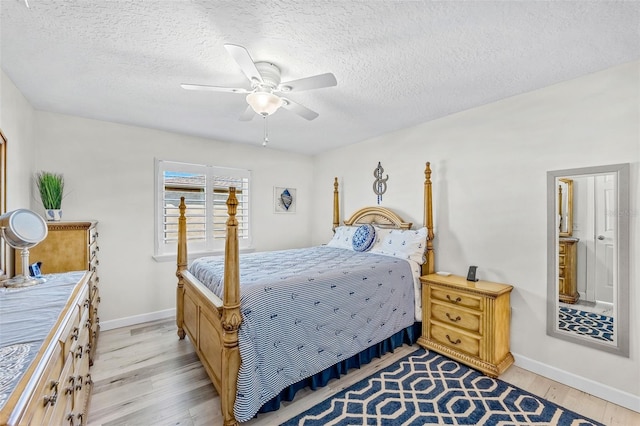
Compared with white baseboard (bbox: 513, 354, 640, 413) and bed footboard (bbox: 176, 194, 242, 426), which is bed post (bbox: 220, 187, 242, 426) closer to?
bed footboard (bbox: 176, 194, 242, 426)

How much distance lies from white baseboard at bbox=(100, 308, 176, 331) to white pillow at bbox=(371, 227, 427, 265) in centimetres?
292

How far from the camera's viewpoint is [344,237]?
13.1ft

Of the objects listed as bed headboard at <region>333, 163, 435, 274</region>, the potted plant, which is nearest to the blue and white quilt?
bed headboard at <region>333, 163, 435, 274</region>

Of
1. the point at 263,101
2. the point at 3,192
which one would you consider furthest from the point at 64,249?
the point at 263,101

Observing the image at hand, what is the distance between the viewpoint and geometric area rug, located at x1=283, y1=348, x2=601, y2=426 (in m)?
1.88

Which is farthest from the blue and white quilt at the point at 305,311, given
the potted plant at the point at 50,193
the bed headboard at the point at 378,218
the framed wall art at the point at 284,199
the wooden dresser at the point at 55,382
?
the framed wall art at the point at 284,199

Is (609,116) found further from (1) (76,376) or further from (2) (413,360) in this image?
(1) (76,376)

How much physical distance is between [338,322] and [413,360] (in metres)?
0.98

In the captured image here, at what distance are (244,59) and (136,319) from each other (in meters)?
3.52

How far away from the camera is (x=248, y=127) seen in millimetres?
3510

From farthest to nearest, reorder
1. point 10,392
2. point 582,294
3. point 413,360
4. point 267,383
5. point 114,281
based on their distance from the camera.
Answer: point 114,281
point 413,360
point 582,294
point 267,383
point 10,392

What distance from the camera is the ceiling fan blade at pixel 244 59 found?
57.8 inches

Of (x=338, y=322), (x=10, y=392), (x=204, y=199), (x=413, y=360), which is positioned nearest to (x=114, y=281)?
(x=204, y=199)

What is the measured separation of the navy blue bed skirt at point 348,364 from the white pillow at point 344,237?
129 centimetres
